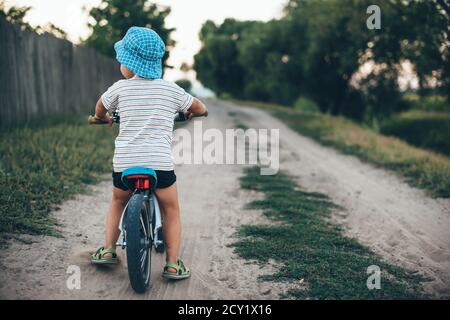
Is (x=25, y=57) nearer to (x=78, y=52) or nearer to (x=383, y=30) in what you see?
(x=78, y=52)

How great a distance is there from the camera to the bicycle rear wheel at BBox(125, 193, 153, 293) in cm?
359

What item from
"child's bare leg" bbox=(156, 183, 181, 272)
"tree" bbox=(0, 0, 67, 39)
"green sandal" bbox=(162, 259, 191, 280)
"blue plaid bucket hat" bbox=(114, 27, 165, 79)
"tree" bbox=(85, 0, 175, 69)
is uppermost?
"tree" bbox=(85, 0, 175, 69)

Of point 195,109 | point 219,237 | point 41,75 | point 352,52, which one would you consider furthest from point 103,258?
point 352,52

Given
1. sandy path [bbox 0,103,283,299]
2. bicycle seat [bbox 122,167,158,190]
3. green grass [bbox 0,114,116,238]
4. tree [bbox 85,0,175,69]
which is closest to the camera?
bicycle seat [bbox 122,167,158,190]

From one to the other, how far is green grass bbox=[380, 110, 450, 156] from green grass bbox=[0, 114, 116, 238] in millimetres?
12390

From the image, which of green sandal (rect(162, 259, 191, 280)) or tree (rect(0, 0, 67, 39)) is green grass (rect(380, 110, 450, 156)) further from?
green sandal (rect(162, 259, 191, 280))

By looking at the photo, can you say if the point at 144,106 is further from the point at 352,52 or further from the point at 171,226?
the point at 352,52

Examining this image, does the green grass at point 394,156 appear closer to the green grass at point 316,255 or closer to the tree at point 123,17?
the green grass at point 316,255

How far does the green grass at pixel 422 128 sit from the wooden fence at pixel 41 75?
1200 centimetres

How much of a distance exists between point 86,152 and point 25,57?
3178mm

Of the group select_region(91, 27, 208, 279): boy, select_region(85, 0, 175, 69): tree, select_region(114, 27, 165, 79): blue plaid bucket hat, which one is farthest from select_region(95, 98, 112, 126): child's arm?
select_region(85, 0, 175, 69): tree

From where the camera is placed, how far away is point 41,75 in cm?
1184

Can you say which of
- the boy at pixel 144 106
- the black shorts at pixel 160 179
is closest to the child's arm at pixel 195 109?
the boy at pixel 144 106

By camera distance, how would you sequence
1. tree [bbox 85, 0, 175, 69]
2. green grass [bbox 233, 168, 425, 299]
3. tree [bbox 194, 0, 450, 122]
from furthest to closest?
tree [bbox 194, 0, 450, 122] < tree [bbox 85, 0, 175, 69] < green grass [bbox 233, 168, 425, 299]
